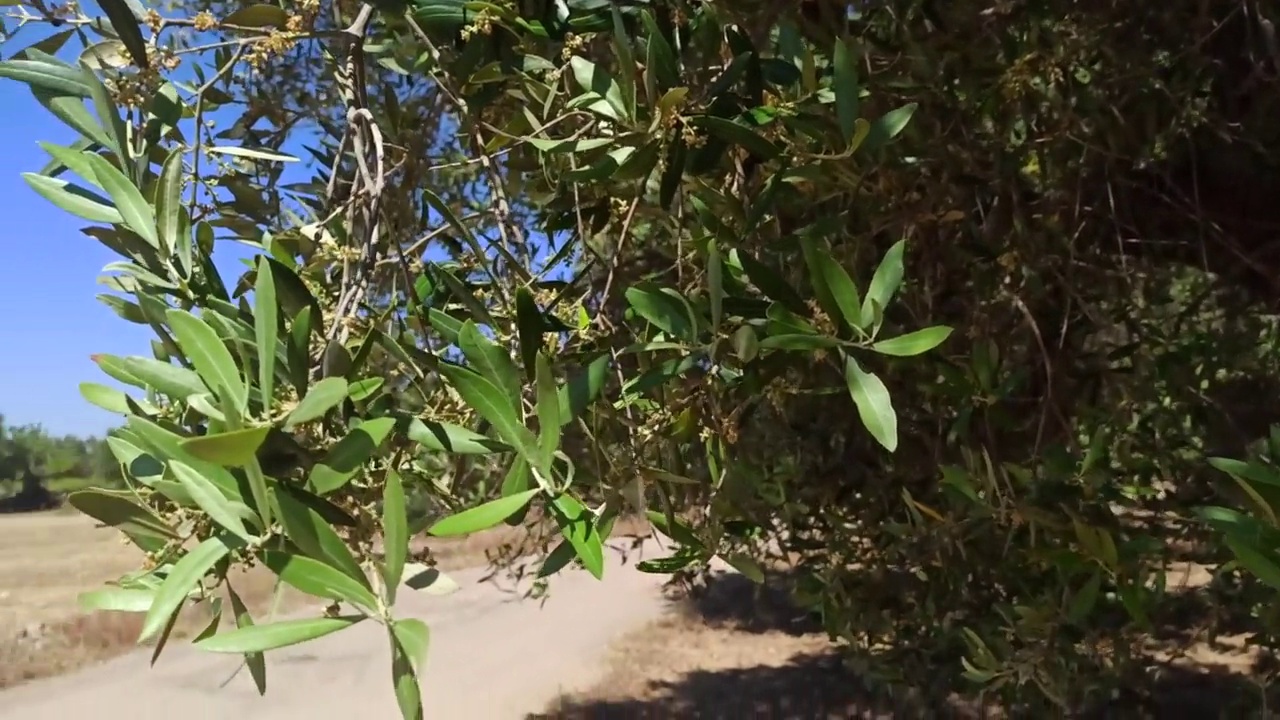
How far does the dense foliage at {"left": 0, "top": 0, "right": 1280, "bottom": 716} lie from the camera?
837mm

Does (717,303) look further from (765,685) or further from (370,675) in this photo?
(765,685)

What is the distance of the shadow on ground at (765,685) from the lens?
3477mm

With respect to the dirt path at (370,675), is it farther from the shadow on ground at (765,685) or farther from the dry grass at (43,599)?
the shadow on ground at (765,685)

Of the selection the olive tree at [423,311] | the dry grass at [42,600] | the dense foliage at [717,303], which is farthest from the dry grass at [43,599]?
the olive tree at [423,311]

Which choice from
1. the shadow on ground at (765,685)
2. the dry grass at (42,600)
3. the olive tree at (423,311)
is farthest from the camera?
the dry grass at (42,600)

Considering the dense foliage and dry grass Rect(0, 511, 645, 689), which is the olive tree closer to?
the dense foliage

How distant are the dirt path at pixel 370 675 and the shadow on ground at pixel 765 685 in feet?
0.91

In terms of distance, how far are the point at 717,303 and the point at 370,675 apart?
401cm

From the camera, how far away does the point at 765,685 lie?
208 inches

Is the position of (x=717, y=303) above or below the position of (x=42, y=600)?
above

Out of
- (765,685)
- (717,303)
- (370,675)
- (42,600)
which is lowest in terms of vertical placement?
(765,685)

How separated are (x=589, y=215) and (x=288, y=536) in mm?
900

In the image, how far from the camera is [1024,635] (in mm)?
1847

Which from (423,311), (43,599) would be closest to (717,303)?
(423,311)
